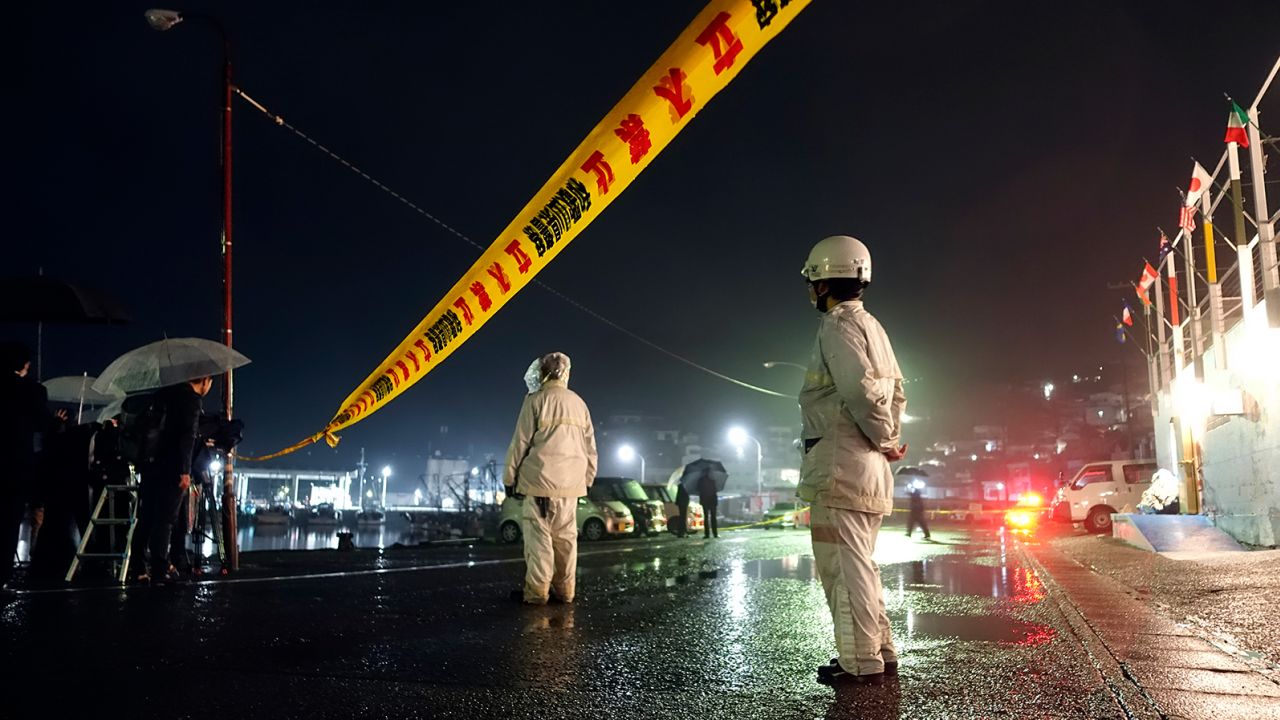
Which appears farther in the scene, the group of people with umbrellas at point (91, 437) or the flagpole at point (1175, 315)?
the flagpole at point (1175, 315)

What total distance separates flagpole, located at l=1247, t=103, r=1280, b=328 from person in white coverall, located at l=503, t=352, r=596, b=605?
34.3 feet

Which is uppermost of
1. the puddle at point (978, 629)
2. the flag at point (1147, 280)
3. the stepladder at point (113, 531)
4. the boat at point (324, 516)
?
the flag at point (1147, 280)

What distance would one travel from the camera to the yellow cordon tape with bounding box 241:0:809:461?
23.9 ft

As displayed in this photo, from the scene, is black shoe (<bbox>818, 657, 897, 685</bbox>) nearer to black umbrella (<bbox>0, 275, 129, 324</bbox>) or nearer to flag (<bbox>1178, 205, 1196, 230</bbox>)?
black umbrella (<bbox>0, 275, 129, 324</bbox>)

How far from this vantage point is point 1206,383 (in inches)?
704

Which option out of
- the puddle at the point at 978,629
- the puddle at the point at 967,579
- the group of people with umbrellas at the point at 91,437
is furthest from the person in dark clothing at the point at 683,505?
the puddle at the point at 978,629

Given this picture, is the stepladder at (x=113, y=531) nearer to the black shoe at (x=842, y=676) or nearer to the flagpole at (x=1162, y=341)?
the black shoe at (x=842, y=676)

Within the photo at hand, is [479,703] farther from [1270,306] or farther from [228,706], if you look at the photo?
[1270,306]

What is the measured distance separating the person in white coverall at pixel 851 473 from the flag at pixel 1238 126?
12886 millimetres

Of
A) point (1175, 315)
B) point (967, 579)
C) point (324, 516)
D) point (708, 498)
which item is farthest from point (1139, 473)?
point (324, 516)

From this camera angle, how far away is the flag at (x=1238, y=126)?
13.4 metres

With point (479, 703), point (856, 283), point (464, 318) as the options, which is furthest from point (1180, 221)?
point (479, 703)

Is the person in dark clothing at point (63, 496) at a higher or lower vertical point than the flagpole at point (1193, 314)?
lower

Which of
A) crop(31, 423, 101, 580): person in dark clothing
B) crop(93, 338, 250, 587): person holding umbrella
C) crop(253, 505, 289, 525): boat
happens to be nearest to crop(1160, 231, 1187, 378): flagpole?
crop(93, 338, 250, 587): person holding umbrella
